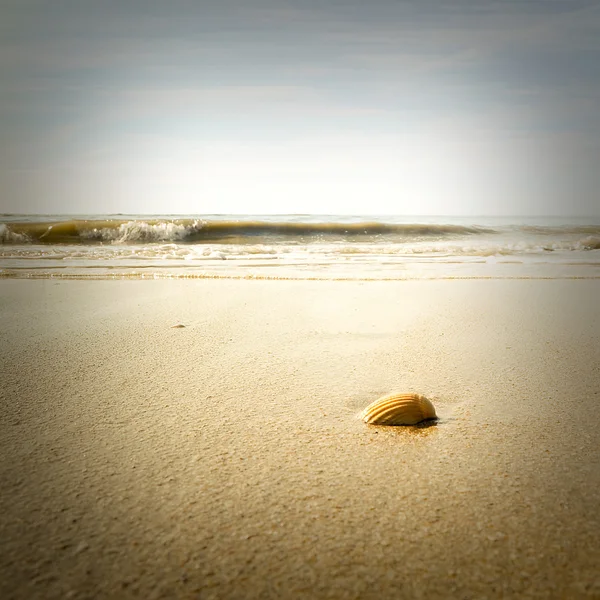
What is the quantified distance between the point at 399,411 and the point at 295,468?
0.50 m

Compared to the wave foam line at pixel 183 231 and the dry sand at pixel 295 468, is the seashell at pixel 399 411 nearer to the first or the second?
the dry sand at pixel 295 468

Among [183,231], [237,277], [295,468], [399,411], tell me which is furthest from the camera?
[183,231]

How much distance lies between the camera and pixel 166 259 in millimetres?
9070

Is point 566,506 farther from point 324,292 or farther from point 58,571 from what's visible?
point 324,292

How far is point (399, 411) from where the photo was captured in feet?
6.10

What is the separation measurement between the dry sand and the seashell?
4 centimetres

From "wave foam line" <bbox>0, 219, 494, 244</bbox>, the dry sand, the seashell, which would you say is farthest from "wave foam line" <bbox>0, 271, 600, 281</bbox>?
"wave foam line" <bbox>0, 219, 494, 244</bbox>

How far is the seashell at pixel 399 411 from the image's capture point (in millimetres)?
1857

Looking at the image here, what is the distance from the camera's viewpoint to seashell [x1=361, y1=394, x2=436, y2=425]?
1.86 meters

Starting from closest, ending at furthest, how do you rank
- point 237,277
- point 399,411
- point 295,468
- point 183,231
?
point 295,468 < point 399,411 < point 237,277 < point 183,231

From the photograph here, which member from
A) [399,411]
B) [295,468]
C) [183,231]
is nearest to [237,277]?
[399,411]

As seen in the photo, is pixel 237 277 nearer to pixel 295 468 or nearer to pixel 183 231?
pixel 295 468

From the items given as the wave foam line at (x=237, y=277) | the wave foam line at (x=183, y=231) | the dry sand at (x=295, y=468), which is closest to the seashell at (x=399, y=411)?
→ the dry sand at (x=295, y=468)

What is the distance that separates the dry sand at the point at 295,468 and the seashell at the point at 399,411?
4cm
